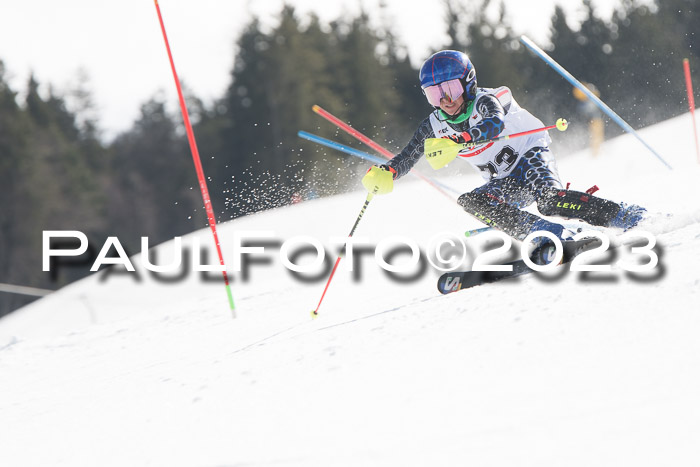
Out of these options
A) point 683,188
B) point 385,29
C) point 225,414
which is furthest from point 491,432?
point 385,29

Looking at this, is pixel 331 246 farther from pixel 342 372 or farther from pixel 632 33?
pixel 632 33

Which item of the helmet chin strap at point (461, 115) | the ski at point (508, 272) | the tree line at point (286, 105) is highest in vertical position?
the tree line at point (286, 105)

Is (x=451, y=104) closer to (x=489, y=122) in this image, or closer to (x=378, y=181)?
(x=489, y=122)

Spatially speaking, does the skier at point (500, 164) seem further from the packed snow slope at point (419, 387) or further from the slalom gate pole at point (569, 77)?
the slalom gate pole at point (569, 77)

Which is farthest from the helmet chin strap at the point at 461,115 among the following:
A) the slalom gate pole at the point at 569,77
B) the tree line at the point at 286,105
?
the tree line at the point at 286,105

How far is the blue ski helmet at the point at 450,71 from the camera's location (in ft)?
11.7

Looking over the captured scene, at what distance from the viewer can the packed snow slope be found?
5.36 feet

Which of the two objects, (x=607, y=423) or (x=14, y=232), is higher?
(x=14, y=232)

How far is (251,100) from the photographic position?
1257 inches

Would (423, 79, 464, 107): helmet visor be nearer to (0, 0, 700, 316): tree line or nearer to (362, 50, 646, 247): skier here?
(362, 50, 646, 247): skier

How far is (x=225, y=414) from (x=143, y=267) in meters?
5.70

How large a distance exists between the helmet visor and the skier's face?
0.01 metres

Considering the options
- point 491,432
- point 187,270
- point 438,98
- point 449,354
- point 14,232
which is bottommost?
point 491,432

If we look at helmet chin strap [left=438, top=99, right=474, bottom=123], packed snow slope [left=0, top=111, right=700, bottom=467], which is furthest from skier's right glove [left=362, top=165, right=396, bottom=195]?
packed snow slope [left=0, top=111, right=700, bottom=467]
